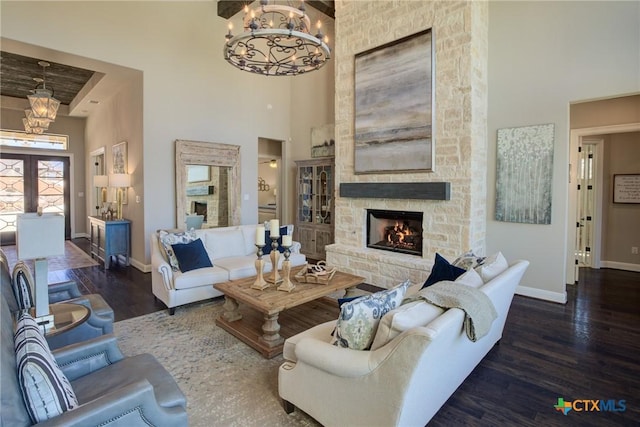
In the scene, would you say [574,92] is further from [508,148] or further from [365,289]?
[365,289]

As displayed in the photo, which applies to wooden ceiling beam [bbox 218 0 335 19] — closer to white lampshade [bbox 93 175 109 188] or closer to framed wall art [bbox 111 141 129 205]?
framed wall art [bbox 111 141 129 205]

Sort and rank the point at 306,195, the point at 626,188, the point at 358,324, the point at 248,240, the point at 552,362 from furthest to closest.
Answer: the point at 306,195
the point at 626,188
the point at 248,240
the point at 552,362
the point at 358,324

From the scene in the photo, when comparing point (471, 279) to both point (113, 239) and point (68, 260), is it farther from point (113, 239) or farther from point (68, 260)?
point (68, 260)

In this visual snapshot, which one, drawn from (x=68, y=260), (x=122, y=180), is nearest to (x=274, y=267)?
(x=122, y=180)

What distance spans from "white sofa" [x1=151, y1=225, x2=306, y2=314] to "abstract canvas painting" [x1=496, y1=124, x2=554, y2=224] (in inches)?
118

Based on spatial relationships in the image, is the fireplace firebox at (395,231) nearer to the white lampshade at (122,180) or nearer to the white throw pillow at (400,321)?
the white throw pillow at (400,321)

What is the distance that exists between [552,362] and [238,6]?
22.2 ft

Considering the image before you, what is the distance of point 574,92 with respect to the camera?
400cm

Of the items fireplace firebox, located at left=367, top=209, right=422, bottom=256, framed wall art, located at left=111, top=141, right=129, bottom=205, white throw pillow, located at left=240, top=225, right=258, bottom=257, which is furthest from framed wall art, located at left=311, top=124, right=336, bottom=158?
framed wall art, located at left=111, top=141, right=129, bottom=205

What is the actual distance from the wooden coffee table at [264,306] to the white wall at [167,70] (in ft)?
9.87

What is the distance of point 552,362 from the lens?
2.78 m

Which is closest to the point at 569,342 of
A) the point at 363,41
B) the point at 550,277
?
the point at 550,277

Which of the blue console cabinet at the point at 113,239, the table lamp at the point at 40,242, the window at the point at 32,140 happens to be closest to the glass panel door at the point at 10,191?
the window at the point at 32,140

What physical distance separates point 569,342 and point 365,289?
2441 mm
